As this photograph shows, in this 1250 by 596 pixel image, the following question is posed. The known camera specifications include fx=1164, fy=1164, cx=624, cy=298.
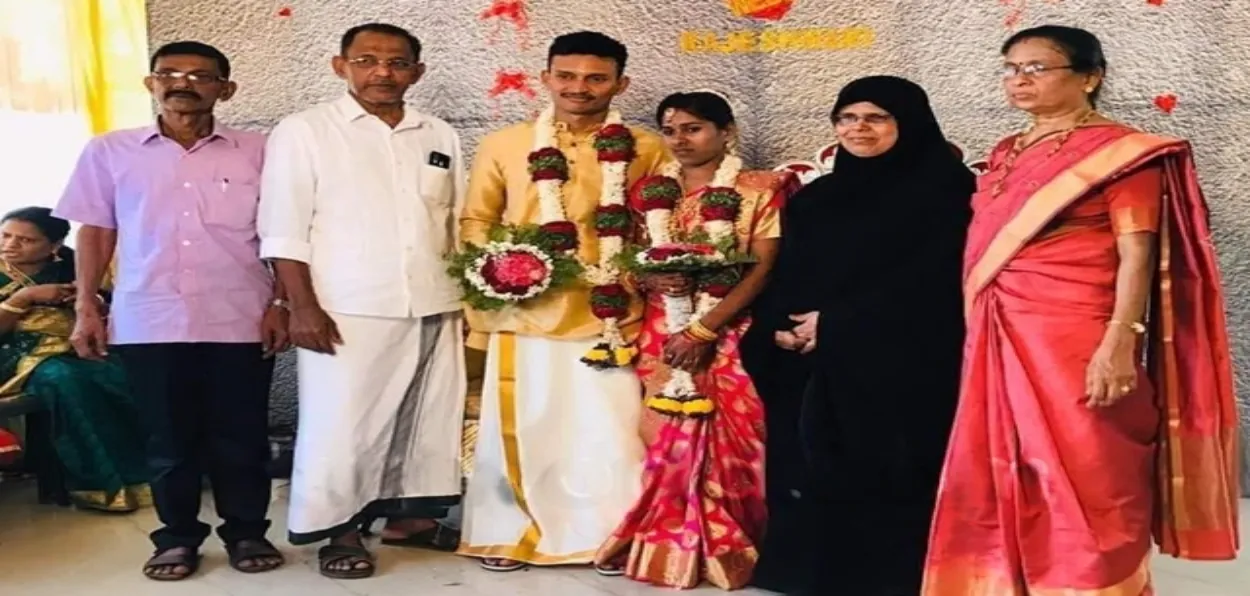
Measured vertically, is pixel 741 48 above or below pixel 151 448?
above

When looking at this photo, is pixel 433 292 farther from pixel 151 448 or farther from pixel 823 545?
pixel 823 545

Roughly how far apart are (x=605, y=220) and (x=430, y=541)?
4.15 ft

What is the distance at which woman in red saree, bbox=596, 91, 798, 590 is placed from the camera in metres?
3.50

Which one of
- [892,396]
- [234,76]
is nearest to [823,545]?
[892,396]

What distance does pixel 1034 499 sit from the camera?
288 cm

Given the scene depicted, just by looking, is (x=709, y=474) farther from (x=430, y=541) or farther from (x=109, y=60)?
(x=109, y=60)

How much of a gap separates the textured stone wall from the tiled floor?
1.28 metres

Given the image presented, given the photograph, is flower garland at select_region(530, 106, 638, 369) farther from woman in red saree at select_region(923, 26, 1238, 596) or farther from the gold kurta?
woman in red saree at select_region(923, 26, 1238, 596)

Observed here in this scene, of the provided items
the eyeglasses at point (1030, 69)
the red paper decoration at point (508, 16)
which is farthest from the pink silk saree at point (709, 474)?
the red paper decoration at point (508, 16)

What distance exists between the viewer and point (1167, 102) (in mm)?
4445

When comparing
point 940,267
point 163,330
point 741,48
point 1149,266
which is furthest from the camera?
point 741,48

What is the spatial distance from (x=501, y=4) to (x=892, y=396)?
2528 mm

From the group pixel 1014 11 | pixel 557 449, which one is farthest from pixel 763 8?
pixel 557 449

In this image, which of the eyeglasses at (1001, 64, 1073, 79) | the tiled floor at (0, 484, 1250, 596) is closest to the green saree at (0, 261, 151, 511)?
the tiled floor at (0, 484, 1250, 596)
